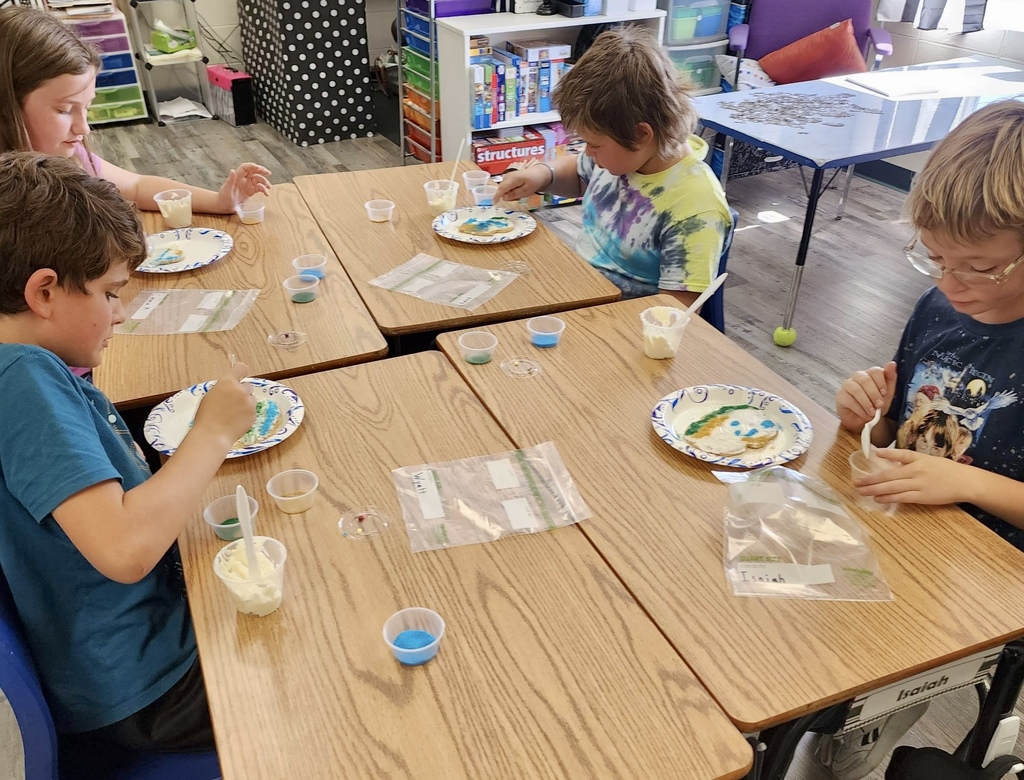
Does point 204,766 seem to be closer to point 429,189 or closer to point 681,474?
point 681,474

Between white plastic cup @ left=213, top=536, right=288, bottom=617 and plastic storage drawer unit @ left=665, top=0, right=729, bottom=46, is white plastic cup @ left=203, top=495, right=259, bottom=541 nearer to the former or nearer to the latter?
white plastic cup @ left=213, top=536, right=288, bottom=617

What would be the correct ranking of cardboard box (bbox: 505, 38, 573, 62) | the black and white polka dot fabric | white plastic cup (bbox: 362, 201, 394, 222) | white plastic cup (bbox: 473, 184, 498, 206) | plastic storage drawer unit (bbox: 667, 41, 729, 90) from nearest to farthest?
white plastic cup (bbox: 362, 201, 394, 222) → white plastic cup (bbox: 473, 184, 498, 206) → cardboard box (bbox: 505, 38, 573, 62) → plastic storage drawer unit (bbox: 667, 41, 729, 90) → the black and white polka dot fabric

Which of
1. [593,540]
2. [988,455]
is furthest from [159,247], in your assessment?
[988,455]

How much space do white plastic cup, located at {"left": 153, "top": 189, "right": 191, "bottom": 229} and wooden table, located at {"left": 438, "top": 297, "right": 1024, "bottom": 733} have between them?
952 millimetres

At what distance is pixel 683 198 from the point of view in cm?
184

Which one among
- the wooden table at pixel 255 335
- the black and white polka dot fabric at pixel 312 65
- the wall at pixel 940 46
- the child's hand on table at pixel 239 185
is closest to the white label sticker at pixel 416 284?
the wooden table at pixel 255 335

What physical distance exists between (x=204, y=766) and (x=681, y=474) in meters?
0.76

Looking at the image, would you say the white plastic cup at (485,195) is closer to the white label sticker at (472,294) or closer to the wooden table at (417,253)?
the wooden table at (417,253)

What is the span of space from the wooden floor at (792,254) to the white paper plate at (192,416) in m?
1.17

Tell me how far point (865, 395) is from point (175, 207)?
5.27 ft

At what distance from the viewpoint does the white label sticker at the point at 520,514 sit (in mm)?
1115

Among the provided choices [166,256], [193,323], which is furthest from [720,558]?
[166,256]

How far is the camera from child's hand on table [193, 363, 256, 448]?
1.10 m

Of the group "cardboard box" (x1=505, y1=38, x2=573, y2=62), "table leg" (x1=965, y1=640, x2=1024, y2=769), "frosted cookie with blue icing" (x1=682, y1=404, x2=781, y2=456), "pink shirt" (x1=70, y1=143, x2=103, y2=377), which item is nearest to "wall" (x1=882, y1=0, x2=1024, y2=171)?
"cardboard box" (x1=505, y1=38, x2=573, y2=62)
